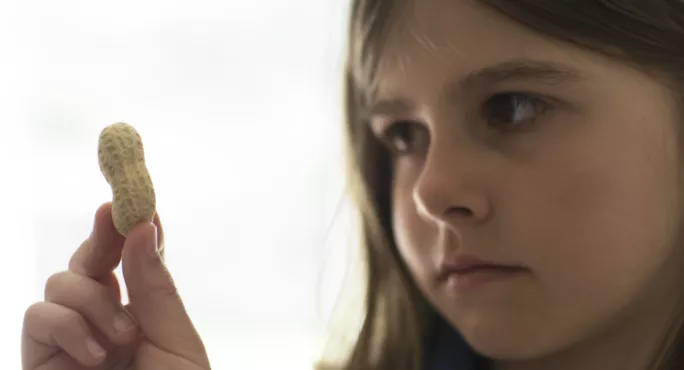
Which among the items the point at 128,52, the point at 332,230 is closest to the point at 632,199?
the point at 332,230

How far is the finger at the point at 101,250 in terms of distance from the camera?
574 mm

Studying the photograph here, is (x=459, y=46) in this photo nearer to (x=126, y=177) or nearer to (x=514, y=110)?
(x=514, y=110)

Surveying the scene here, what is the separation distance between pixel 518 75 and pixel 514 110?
29 mm

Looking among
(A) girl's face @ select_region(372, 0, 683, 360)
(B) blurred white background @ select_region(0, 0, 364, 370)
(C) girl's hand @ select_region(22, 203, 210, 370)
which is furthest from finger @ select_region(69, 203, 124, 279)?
(B) blurred white background @ select_region(0, 0, 364, 370)

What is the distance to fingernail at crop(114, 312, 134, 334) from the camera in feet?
1.80

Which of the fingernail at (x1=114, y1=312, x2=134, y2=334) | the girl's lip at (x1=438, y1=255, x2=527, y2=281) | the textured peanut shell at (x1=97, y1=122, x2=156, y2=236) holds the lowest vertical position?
the girl's lip at (x1=438, y1=255, x2=527, y2=281)

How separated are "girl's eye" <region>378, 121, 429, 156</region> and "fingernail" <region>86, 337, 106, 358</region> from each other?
0.29m

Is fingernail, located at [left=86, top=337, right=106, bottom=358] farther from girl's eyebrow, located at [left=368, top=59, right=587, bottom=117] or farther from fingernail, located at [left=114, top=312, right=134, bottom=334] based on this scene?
girl's eyebrow, located at [left=368, top=59, right=587, bottom=117]

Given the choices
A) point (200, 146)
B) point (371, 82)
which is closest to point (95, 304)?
point (371, 82)

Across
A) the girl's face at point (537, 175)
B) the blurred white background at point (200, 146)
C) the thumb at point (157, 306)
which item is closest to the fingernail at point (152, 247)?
the thumb at point (157, 306)

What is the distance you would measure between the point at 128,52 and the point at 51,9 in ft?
0.37

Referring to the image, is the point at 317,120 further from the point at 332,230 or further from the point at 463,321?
the point at 463,321

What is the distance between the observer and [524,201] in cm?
52

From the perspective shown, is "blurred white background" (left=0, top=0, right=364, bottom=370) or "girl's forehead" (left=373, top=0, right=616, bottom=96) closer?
"girl's forehead" (left=373, top=0, right=616, bottom=96)
